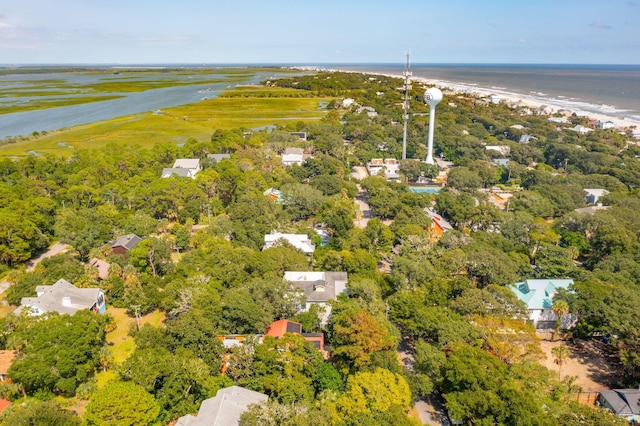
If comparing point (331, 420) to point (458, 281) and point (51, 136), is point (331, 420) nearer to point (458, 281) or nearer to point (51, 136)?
point (458, 281)

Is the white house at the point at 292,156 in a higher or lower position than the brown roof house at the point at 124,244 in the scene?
higher

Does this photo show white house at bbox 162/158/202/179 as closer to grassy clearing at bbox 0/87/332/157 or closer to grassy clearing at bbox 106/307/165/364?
grassy clearing at bbox 0/87/332/157

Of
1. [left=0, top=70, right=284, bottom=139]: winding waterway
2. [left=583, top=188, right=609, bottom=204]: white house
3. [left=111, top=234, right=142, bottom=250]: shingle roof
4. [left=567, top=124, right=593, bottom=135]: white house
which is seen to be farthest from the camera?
[left=0, top=70, right=284, bottom=139]: winding waterway

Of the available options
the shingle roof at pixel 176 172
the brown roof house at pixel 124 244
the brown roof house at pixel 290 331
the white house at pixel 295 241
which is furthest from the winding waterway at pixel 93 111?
the brown roof house at pixel 290 331

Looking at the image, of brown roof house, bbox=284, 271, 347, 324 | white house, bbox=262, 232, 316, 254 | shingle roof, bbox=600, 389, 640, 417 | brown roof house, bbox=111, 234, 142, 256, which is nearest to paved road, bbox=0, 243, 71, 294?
brown roof house, bbox=111, 234, 142, 256

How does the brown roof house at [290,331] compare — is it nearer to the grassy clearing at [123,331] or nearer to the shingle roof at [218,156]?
the grassy clearing at [123,331]

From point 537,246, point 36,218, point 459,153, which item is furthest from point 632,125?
point 36,218
